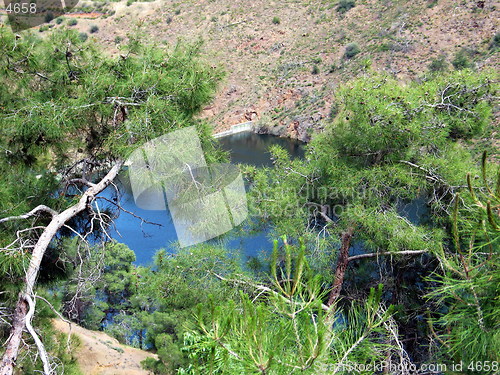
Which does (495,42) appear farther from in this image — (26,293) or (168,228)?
(26,293)

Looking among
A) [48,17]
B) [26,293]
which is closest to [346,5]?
[48,17]

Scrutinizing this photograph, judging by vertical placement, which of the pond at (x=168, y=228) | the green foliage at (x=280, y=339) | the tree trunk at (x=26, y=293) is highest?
the green foliage at (x=280, y=339)

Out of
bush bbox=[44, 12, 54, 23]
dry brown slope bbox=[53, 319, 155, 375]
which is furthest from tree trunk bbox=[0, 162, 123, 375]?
bush bbox=[44, 12, 54, 23]

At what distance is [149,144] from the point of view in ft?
11.6

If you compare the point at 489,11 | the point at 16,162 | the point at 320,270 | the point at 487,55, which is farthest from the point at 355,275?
the point at 489,11

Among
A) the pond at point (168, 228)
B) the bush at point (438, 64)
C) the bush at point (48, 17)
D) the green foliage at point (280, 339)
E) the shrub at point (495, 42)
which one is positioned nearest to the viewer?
the green foliage at point (280, 339)

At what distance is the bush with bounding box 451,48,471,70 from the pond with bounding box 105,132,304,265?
348 inches

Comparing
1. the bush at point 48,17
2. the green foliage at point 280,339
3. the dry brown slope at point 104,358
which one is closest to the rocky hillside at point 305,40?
the bush at point 48,17

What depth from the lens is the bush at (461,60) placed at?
22355 mm

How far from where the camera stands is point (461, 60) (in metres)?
22.8

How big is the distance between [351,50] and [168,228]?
777 inches

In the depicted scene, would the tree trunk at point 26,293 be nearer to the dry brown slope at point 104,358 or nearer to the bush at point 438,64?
the dry brown slope at point 104,358

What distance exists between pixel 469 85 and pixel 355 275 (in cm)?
295

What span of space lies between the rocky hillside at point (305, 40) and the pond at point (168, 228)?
175cm
